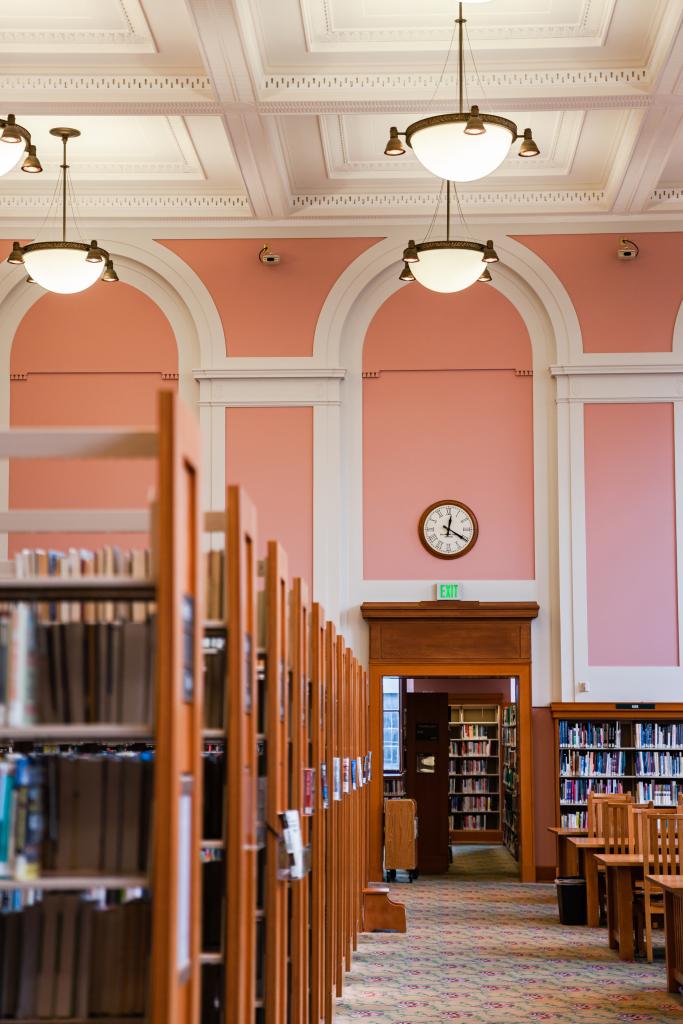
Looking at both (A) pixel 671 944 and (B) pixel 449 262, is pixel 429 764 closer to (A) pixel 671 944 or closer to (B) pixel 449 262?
(B) pixel 449 262

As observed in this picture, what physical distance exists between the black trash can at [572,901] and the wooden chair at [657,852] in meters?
1.55

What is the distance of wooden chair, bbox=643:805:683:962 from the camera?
8367 millimetres

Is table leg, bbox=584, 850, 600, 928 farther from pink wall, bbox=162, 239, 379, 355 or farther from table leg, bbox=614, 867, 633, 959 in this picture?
pink wall, bbox=162, 239, 379, 355

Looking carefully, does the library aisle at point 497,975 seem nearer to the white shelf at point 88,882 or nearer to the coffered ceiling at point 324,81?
the white shelf at point 88,882

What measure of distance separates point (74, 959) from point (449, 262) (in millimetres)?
8003

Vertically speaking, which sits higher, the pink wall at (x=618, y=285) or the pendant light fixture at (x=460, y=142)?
the pink wall at (x=618, y=285)

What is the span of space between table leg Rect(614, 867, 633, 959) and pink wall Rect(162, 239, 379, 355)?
7.05 m

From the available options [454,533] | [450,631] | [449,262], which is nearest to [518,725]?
[450,631]

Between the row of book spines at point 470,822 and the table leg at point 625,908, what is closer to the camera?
the table leg at point 625,908

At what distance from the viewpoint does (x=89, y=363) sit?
14.1 meters

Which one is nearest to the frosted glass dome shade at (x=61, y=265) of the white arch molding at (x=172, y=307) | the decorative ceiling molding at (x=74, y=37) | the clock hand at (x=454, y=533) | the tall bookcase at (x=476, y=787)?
the decorative ceiling molding at (x=74, y=37)

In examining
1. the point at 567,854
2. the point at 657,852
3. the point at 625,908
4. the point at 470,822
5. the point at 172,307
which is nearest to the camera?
the point at 657,852

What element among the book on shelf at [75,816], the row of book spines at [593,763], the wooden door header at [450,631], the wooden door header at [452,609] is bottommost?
the row of book spines at [593,763]

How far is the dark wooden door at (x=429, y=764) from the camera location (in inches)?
564
